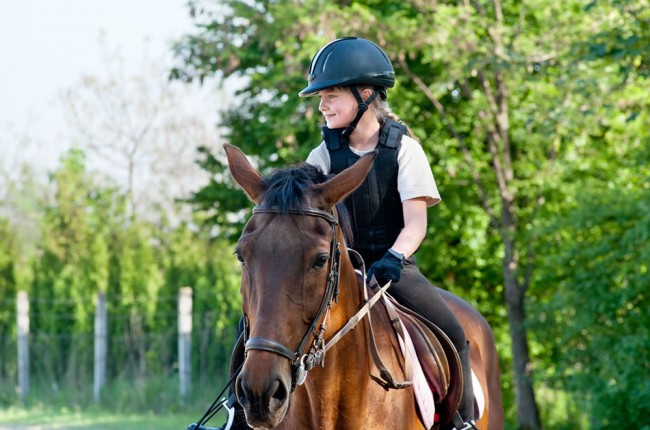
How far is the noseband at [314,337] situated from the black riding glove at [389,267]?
20.8 inches

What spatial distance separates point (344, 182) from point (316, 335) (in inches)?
23.4

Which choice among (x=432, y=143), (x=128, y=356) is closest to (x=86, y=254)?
(x=128, y=356)

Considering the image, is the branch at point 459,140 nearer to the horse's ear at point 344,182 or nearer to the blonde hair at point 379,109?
the blonde hair at point 379,109

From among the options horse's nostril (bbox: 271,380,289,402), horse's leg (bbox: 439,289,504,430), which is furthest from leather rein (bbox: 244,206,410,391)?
horse's leg (bbox: 439,289,504,430)

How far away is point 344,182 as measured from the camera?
4020 millimetres

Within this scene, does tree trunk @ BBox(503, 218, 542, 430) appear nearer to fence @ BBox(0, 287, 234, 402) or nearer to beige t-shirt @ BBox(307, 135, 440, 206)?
fence @ BBox(0, 287, 234, 402)

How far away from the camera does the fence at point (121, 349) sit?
71.3ft

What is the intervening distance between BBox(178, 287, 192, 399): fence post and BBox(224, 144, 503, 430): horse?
54.9ft

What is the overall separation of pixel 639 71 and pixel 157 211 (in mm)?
27670

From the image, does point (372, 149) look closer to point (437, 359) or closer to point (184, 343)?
point (437, 359)

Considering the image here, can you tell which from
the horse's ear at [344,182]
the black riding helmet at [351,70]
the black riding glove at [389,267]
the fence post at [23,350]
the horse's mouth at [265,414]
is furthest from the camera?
the fence post at [23,350]

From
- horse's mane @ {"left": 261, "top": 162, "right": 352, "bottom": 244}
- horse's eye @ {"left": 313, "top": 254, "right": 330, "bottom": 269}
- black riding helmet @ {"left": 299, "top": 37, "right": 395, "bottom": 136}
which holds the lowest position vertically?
horse's eye @ {"left": 313, "top": 254, "right": 330, "bottom": 269}

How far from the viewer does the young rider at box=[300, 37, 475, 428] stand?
4914mm

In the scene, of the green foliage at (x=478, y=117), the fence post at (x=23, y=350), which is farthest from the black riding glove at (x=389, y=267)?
the fence post at (x=23, y=350)
